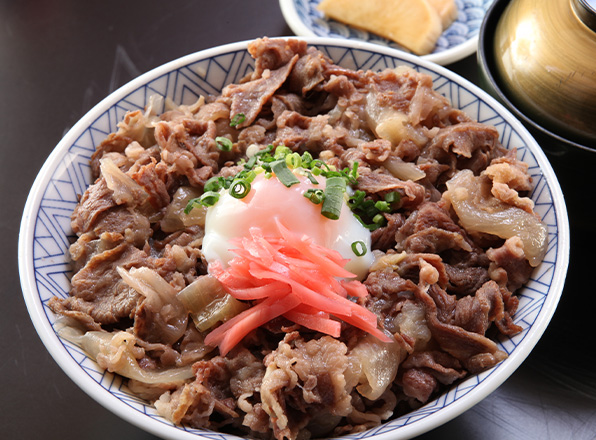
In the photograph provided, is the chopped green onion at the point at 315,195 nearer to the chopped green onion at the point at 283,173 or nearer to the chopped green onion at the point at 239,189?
the chopped green onion at the point at 283,173

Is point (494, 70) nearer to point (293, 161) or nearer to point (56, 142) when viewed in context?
point (293, 161)

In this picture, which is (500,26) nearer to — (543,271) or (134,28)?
(543,271)

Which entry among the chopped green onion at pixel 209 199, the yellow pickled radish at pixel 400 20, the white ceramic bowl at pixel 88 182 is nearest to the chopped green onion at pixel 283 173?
the chopped green onion at pixel 209 199

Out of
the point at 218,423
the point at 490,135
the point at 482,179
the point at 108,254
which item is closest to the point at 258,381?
the point at 218,423

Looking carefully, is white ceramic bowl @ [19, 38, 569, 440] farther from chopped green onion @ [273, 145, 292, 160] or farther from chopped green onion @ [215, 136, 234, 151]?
chopped green onion @ [273, 145, 292, 160]

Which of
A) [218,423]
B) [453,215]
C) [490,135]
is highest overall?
[490,135]
